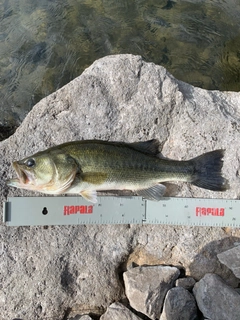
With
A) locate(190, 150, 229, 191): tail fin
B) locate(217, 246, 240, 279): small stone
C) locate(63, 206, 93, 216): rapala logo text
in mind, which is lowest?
locate(217, 246, 240, 279): small stone

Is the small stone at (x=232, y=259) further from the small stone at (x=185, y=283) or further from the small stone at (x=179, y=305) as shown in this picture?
the small stone at (x=179, y=305)

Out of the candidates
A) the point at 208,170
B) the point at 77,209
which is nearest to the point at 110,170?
the point at 77,209

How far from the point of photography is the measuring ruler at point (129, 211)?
4477 mm

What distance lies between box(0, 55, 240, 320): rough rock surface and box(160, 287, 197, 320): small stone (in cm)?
42

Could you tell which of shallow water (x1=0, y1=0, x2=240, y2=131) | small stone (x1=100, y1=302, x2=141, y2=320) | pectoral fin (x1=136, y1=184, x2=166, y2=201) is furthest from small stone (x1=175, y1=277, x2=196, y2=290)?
shallow water (x1=0, y1=0, x2=240, y2=131)

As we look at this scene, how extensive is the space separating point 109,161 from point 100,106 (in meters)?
0.90

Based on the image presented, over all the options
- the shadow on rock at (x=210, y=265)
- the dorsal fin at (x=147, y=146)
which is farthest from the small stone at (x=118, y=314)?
the dorsal fin at (x=147, y=146)

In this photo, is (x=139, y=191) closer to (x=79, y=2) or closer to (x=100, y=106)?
(x=100, y=106)

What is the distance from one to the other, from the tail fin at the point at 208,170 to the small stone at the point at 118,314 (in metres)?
1.80

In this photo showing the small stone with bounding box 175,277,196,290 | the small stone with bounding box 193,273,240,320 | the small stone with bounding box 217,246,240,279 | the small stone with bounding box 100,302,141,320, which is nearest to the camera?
the small stone with bounding box 193,273,240,320

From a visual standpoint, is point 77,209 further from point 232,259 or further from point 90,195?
point 232,259

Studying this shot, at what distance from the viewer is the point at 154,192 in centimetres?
451

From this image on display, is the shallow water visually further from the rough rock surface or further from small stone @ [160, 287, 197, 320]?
small stone @ [160, 287, 197, 320]

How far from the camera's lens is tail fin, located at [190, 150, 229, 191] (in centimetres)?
446
